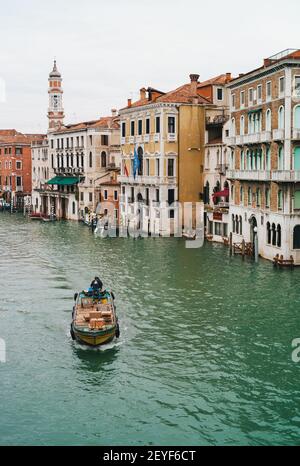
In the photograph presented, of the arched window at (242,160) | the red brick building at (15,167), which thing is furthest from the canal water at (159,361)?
the red brick building at (15,167)

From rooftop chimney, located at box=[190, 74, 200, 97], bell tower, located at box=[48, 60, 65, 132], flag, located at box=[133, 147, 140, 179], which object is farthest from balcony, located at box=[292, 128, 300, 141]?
bell tower, located at box=[48, 60, 65, 132]

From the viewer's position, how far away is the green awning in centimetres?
6264

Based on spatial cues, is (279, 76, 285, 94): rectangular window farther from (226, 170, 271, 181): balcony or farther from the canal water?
the canal water

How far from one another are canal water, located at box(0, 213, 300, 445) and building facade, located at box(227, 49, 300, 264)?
233 cm

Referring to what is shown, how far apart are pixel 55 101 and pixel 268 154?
40404 mm

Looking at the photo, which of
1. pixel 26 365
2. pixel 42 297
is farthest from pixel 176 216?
pixel 26 365

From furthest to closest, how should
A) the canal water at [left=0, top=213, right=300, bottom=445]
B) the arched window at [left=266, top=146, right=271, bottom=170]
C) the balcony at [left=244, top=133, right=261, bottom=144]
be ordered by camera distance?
the balcony at [left=244, top=133, right=261, bottom=144]
the arched window at [left=266, top=146, right=271, bottom=170]
the canal water at [left=0, top=213, right=300, bottom=445]

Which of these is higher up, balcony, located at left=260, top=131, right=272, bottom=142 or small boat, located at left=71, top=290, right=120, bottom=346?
balcony, located at left=260, top=131, right=272, bottom=142

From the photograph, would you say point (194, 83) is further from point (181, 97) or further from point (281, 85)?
A: point (281, 85)

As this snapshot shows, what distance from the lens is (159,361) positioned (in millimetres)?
17938

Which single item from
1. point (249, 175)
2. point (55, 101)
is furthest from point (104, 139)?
point (249, 175)
